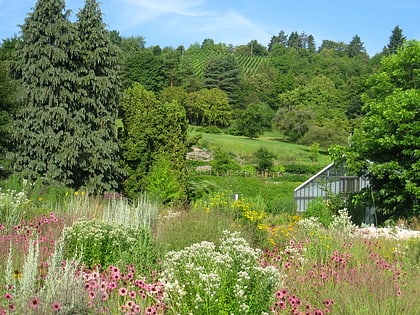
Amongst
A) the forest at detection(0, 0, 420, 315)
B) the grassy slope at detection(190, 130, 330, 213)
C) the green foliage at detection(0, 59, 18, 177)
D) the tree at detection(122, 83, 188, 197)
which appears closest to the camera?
the forest at detection(0, 0, 420, 315)

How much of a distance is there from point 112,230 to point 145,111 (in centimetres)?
1355

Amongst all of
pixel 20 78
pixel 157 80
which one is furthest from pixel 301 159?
pixel 20 78

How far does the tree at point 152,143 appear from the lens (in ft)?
60.3

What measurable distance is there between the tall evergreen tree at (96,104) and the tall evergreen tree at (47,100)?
336mm

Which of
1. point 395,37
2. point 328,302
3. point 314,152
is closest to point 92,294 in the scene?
point 328,302

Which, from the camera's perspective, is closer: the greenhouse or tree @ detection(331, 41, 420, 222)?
tree @ detection(331, 41, 420, 222)

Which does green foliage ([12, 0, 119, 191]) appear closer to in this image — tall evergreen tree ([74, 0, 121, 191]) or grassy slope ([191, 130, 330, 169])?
tall evergreen tree ([74, 0, 121, 191])

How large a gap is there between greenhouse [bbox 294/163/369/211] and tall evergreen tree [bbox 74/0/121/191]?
9.44 m

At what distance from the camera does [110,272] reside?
4.38 metres

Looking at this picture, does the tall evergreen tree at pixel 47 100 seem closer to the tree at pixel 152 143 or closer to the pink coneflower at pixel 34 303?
the tree at pixel 152 143

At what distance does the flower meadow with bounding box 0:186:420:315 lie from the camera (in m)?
3.54

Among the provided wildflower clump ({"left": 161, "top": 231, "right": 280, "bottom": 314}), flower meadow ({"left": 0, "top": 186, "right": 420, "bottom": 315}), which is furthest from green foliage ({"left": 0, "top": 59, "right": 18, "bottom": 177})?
wildflower clump ({"left": 161, "top": 231, "right": 280, "bottom": 314})

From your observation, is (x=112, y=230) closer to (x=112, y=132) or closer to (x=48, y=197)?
(x=48, y=197)

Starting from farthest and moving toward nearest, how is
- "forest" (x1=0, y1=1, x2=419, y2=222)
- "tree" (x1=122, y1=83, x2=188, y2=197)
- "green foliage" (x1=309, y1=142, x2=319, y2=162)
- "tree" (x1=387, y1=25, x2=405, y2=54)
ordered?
"tree" (x1=387, y1=25, x2=405, y2=54) < "green foliage" (x1=309, y1=142, x2=319, y2=162) < "tree" (x1=122, y1=83, x2=188, y2=197) < "forest" (x1=0, y1=1, x2=419, y2=222)
